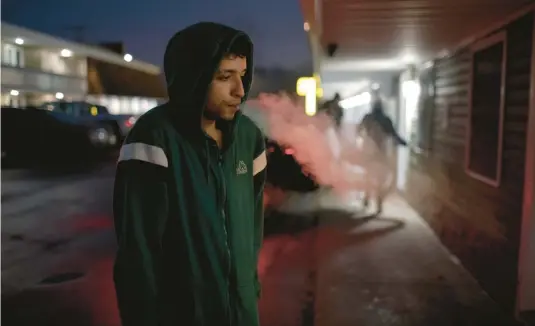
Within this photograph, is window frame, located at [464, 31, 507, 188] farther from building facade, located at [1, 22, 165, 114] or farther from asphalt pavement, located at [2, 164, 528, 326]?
building facade, located at [1, 22, 165, 114]

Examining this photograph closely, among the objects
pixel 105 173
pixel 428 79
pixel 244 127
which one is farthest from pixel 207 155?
pixel 105 173

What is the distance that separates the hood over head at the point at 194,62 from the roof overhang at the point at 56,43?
20.1 metres

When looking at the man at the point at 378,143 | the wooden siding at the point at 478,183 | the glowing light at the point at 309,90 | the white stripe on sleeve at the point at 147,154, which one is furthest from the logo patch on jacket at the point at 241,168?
the glowing light at the point at 309,90

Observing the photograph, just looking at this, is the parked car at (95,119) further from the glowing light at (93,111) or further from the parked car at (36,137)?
the parked car at (36,137)

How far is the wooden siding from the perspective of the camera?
520 cm

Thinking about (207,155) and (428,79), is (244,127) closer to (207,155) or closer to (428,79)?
(207,155)

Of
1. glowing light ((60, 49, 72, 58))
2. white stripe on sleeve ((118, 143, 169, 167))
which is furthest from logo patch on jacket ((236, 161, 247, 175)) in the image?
glowing light ((60, 49, 72, 58))

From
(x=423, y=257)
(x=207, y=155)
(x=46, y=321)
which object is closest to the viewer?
(x=207, y=155)

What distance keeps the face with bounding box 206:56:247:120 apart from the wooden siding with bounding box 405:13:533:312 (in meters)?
3.65

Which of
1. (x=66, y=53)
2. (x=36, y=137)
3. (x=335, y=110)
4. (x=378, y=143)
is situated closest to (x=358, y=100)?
(x=335, y=110)

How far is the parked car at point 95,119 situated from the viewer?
21312 millimetres

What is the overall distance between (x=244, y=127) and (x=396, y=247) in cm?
592

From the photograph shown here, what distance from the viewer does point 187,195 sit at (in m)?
2.08

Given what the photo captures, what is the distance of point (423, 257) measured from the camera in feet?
24.3
